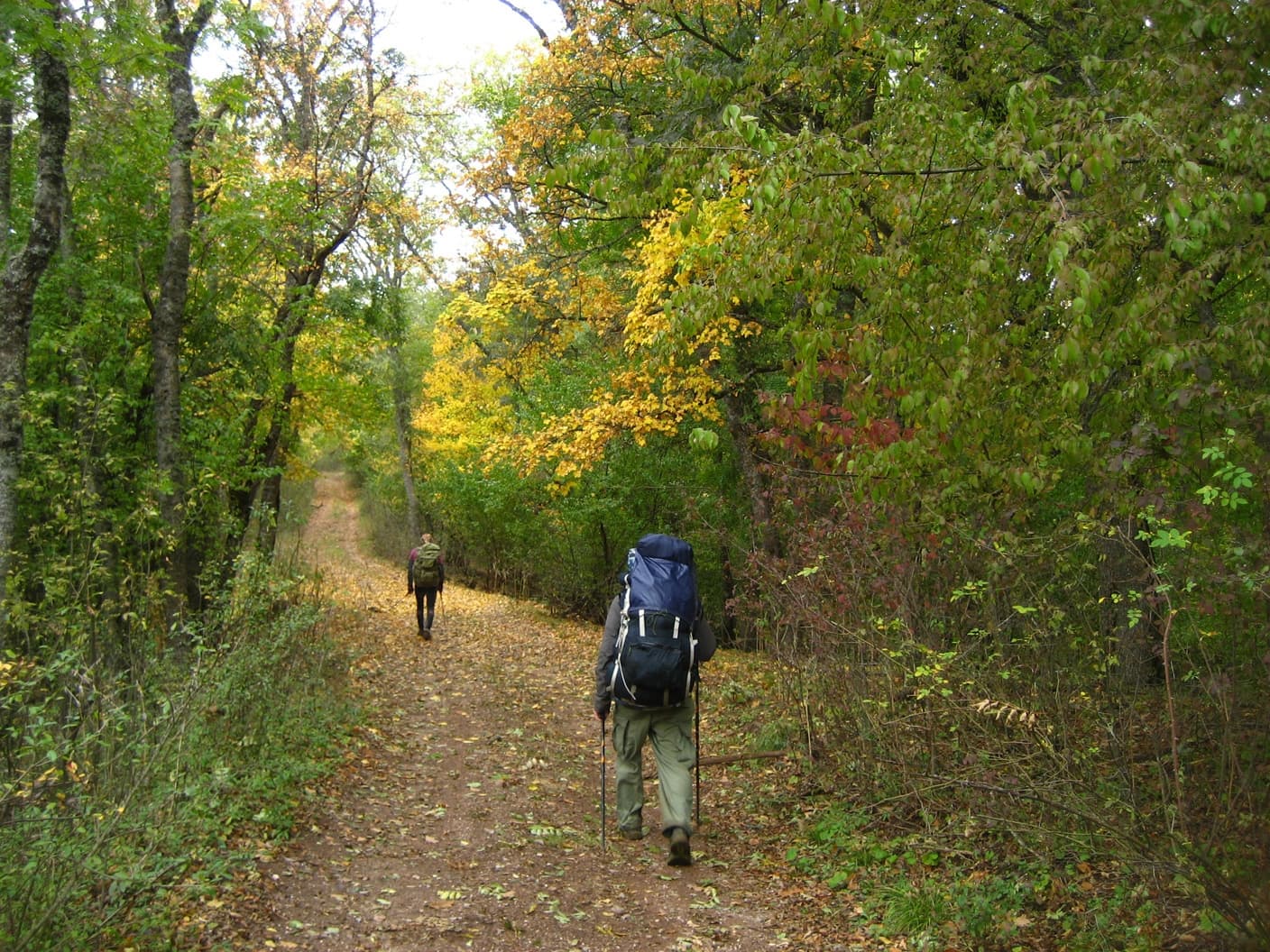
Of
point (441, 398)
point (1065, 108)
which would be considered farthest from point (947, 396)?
point (441, 398)

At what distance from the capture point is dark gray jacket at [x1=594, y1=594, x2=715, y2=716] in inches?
225

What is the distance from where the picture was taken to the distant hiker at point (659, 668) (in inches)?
217

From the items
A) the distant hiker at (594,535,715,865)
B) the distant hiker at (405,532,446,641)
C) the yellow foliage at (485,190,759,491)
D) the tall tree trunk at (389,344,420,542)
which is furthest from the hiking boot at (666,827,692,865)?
the tall tree trunk at (389,344,420,542)

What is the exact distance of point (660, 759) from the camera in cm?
579

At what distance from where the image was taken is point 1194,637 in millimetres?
4133

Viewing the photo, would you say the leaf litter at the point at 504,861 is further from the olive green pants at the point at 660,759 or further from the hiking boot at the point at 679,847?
the olive green pants at the point at 660,759

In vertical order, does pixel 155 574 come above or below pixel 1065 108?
below

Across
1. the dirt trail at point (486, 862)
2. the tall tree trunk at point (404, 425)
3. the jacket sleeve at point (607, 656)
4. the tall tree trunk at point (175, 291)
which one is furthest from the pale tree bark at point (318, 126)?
the tall tree trunk at point (404, 425)

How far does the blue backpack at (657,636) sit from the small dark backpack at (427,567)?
9.56 m

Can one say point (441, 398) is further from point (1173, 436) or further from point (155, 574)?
point (1173, 436)

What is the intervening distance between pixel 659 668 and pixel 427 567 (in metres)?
10.0

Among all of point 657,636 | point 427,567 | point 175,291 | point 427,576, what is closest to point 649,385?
point 427,567

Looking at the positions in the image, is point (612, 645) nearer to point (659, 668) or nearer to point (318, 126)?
point (659, 668)

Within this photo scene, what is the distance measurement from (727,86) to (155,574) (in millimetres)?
5755
